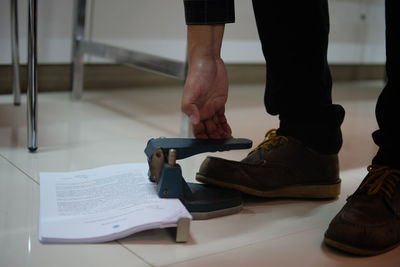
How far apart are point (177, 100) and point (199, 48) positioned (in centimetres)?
102

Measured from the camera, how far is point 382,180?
35.3 inches

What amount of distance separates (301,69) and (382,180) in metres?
0.24

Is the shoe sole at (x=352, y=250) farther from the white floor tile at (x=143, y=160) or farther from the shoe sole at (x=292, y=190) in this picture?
the shoe sole at (x=292, y=190)

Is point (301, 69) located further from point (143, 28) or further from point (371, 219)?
point (143, 28)

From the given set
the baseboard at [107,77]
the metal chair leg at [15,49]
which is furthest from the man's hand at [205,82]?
the baseboard at [107,77]

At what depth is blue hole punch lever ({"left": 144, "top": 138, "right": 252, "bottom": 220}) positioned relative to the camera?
89 cm

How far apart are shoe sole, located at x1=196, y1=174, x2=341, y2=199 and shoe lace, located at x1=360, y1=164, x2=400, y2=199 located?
15cm

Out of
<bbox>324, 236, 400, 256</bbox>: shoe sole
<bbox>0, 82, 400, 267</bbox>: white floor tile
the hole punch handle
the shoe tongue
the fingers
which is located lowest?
<bbox>0, 82, 400, 267</bbox>: white floor tile

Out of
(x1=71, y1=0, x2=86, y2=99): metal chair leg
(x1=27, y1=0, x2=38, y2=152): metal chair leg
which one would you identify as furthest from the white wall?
(x1=27, y1=0, x2=38, y2=152): metal chair leg

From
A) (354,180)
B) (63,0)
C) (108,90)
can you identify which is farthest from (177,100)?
(354,180)

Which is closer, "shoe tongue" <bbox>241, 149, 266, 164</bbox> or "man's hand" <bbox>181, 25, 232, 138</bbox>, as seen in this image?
"man's hand" <bbox>181, 25, 232, 138</bbox>

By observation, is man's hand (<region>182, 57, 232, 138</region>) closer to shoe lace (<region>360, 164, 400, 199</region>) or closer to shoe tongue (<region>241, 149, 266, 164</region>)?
shoe tongue (<region>241, 149, 266, 164</region>)

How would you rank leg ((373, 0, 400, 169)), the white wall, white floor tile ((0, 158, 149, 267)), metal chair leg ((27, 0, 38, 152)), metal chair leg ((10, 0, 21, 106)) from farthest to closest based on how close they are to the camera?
the white wall
metal chair leg ((10, 0, 21, 106))
metal chair leg ((27, 0, 38, 152))
leg ((373, 0, 400, 169))
white floor tile ((0, 158, 149, 267))

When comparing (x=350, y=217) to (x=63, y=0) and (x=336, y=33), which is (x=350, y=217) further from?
(x=336, y=33)
